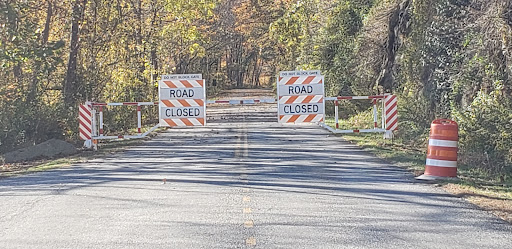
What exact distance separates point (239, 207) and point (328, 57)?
2410cm

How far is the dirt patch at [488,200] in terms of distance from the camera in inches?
335

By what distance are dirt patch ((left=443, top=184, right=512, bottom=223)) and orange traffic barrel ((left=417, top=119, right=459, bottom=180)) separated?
24.1 inches

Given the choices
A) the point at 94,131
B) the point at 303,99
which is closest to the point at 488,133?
the point at 303,99

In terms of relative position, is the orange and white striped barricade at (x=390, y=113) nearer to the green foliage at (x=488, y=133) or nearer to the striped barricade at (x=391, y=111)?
the striped barricade at (x=391, y=111)

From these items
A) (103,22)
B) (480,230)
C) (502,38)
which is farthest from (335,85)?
(480,230)

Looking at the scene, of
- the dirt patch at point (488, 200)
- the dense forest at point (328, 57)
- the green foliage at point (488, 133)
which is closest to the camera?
the dirt patch at point (488, 200)

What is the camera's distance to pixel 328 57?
105 feet

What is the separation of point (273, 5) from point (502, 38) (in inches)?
1122

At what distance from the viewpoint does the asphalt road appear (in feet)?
22.9

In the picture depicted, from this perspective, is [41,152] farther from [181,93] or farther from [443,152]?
[443,152]

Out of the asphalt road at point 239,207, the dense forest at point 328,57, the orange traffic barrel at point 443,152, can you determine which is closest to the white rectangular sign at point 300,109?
the asphalt road at point 239,207

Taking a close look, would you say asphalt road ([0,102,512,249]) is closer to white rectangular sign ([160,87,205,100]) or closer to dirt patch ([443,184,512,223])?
dirt patch ([443,184,512,223])

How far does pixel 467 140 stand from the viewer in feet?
46.5

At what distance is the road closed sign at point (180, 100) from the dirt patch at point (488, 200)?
7625 millimetres
